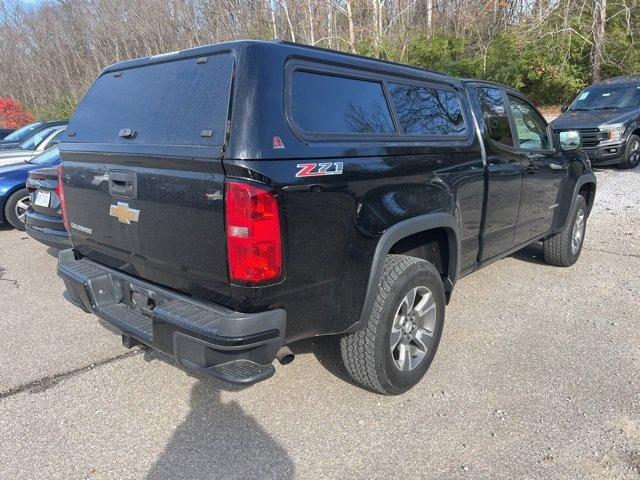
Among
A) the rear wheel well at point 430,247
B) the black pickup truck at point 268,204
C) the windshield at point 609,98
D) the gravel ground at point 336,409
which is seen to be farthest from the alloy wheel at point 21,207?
the windshield at point 609,98

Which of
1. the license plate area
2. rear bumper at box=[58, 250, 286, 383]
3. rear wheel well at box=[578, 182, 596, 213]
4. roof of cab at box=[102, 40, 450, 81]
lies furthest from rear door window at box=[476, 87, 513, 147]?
the license plate area

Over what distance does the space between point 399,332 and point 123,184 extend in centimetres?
184

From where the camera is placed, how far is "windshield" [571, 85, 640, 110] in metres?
11.9

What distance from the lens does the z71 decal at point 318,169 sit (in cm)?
249

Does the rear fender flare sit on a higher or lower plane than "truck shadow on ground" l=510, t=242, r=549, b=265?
higher

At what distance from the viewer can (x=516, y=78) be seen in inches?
839

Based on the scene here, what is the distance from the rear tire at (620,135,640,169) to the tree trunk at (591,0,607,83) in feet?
30.7

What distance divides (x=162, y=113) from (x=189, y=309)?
1.06 metres

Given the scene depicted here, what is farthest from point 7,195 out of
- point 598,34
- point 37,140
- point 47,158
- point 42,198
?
point 598,34

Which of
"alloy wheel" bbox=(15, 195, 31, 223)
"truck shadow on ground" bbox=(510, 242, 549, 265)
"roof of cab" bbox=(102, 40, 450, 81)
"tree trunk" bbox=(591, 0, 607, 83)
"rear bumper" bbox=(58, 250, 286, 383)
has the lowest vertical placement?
"truck shadow on ground" bbox=(510, 242, 549, 265)

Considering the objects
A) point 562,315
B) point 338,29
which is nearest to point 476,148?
point 562,315

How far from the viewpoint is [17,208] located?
7715 mm

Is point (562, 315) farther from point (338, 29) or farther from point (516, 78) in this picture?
point (338, 29)

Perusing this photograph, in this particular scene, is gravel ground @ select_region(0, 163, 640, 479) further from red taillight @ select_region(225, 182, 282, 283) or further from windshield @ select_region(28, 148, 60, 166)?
windshield @ select_region(28, 148, 60, 166)
